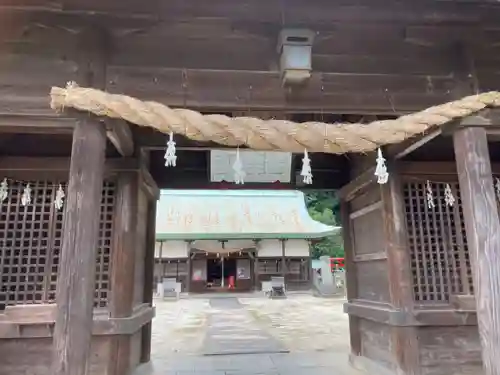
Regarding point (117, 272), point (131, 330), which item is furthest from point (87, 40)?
point (131, 330)

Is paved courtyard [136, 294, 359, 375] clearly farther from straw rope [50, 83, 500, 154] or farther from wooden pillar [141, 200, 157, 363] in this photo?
straw rope [50, 83, 500, 154]

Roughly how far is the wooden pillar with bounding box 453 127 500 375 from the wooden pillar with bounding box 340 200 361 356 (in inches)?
103

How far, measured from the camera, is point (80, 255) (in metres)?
2.13

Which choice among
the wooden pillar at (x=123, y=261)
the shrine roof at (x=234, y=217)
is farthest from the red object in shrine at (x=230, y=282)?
the wooden pillar at (x=123, y=261)

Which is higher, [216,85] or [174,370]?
[216,85]

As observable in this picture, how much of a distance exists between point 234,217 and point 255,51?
56.1 ft

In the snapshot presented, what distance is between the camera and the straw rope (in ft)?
7.22

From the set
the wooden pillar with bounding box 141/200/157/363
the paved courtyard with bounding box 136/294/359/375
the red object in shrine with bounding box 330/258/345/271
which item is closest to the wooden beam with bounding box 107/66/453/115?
the wooden pillar with bounding box 141/200/157/363

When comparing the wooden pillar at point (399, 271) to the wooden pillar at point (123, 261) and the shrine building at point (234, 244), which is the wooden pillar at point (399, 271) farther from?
the shrine building at point (234, 244)

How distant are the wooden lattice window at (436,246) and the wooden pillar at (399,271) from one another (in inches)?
6.5

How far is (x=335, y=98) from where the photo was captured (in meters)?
2.68

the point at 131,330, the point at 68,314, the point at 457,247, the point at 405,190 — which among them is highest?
the point at 405,190

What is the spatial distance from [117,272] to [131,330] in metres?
0.57

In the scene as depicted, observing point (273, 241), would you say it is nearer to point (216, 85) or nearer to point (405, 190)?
point (405, 190)
